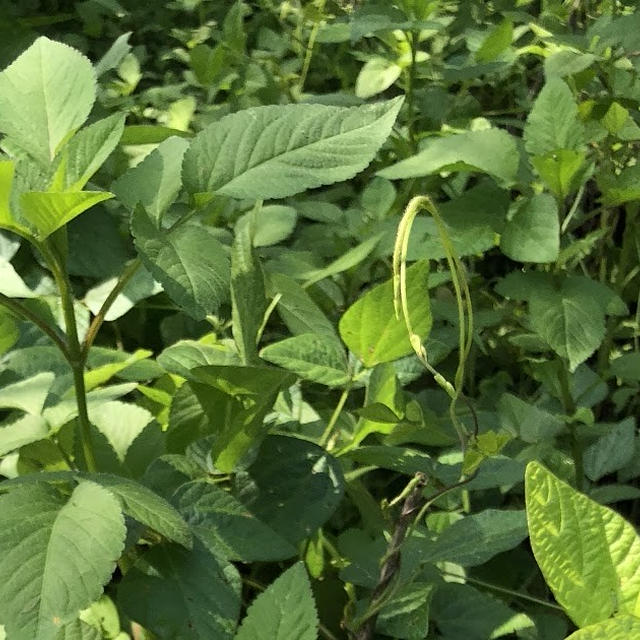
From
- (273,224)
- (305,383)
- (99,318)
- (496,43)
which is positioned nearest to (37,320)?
(99,318)

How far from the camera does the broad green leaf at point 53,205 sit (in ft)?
1.51

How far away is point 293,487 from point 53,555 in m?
0.19

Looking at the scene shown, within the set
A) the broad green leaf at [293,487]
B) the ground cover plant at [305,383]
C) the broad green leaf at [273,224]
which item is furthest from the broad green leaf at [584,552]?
the broad green leaf at [273,224]

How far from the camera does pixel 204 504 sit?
1.81 feet

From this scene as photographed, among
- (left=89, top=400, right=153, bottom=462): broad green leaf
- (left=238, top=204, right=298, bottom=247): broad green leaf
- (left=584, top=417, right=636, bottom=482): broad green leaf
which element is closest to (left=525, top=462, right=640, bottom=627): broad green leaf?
(left=89, top=400, right=153, bottom=462): broad green leaf

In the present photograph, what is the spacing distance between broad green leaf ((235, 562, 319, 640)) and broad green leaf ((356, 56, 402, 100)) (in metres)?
0.88

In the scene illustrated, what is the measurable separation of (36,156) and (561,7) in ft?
3.07

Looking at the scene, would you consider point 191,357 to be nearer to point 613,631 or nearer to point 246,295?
point 246,295

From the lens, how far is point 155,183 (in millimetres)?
566

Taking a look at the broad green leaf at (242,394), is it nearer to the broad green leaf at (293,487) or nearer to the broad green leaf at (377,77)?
the broad green leaf at (293,487)

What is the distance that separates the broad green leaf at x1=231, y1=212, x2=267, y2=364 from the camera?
573mm

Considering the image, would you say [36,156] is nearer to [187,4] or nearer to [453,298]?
[453,298]

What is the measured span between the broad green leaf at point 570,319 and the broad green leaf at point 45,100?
1.40 ft

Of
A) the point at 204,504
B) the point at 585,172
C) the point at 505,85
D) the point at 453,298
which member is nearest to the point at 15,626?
the point at 204,504
